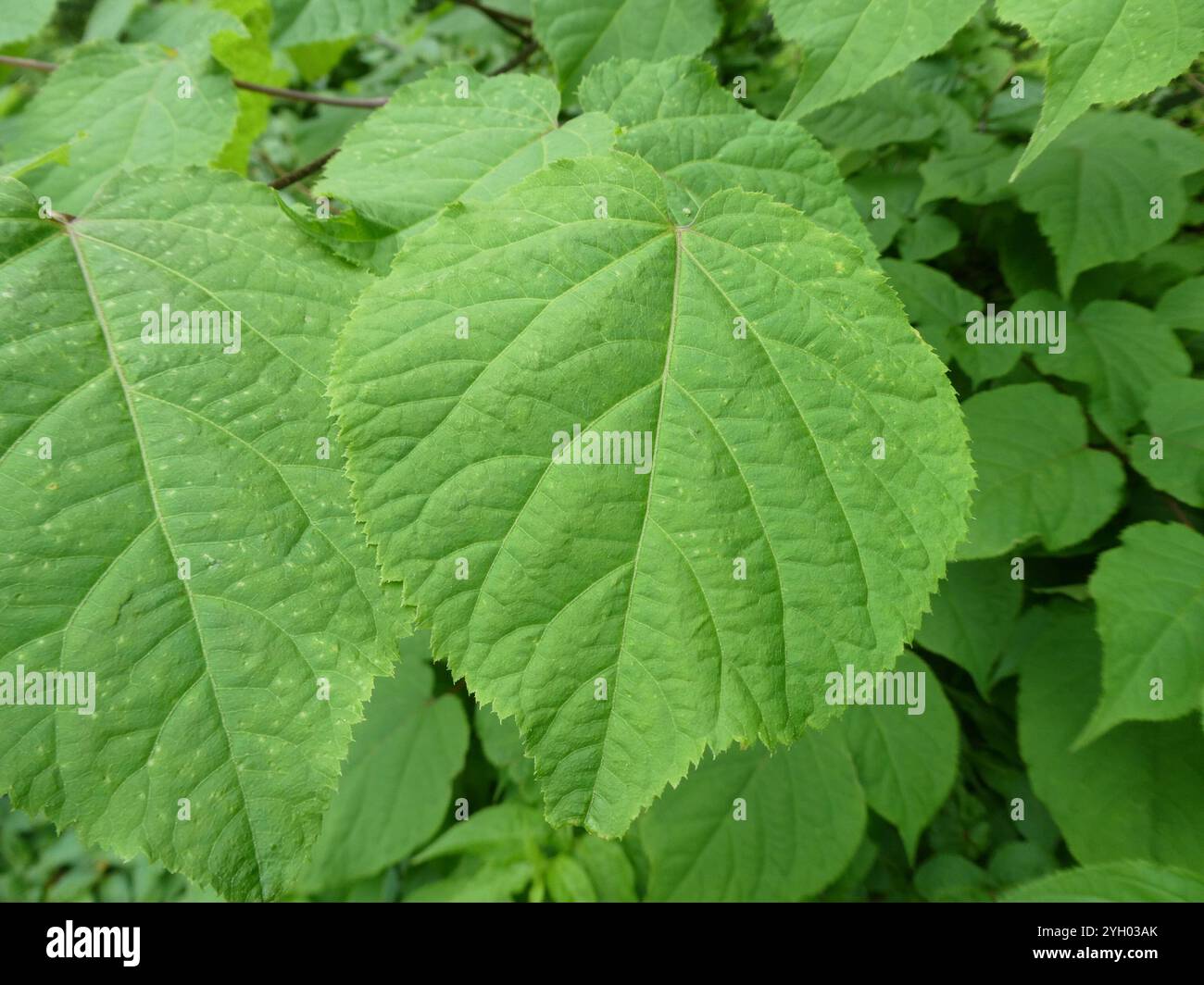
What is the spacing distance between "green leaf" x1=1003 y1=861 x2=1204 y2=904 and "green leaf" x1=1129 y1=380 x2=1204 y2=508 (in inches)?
27.5

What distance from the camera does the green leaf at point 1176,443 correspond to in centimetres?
145

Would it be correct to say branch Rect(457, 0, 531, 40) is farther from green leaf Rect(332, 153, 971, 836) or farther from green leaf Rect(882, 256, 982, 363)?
green leaf Rect(332, 153, 971, 836)

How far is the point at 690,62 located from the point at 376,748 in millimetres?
1963

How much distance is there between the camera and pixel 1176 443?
4.84 feet

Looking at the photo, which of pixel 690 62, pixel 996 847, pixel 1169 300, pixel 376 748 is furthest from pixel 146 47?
pixel 996 847

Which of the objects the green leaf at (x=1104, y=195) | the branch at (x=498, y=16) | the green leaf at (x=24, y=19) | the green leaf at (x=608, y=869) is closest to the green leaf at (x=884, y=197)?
the green leaf at (x=1104, y=195)

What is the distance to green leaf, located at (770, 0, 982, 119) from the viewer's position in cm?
92

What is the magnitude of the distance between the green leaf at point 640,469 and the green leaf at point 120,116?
703 millimetres

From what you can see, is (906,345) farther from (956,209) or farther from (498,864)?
(498,864)

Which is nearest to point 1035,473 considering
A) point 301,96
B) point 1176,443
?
point 1176,443

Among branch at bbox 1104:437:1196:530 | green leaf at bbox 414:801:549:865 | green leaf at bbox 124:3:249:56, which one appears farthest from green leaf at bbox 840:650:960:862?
green leaf at bbox 124:3:249:56

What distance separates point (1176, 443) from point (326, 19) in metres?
1.90

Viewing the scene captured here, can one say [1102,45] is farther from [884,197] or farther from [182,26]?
[182,26]

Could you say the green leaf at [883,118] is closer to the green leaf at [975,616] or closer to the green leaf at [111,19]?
the green leaf at [975,616]
